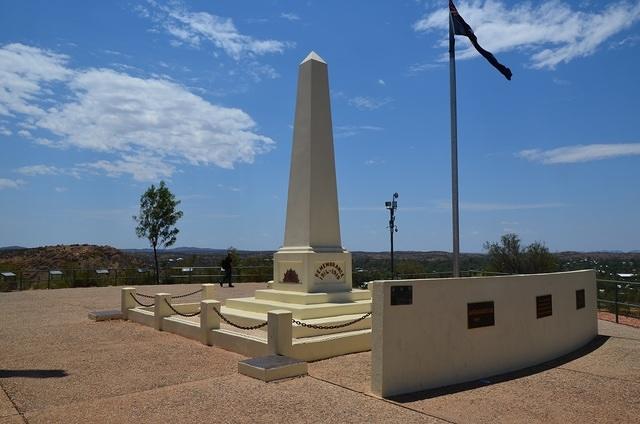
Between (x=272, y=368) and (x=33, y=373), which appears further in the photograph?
(x=33, y=373)

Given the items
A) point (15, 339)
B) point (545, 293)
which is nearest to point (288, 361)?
point (545, 293)

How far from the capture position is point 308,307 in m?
10.8

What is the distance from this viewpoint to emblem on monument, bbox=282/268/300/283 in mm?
11883

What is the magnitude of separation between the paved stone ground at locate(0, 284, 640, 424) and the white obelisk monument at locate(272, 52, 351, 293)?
3002 millimetres

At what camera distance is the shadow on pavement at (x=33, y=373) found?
25.2ft

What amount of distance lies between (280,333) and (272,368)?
104 centimetres

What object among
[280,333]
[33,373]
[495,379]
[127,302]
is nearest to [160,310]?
[127,302]

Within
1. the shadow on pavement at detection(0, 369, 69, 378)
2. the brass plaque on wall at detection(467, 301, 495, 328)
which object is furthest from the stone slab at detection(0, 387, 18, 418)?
the brass plaque on wall at detection(467, 301, 495, 328)

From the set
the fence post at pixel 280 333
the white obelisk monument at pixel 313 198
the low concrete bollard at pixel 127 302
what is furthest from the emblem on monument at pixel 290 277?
the low concrete bollard at pixel 127 302

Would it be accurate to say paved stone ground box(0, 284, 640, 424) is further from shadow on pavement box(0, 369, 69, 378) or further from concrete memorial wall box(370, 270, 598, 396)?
concrete memorial wall box(370, 270, 598, 396)

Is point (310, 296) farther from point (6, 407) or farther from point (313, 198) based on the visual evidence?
point (6, 407)

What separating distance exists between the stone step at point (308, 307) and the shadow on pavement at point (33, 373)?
420 cm

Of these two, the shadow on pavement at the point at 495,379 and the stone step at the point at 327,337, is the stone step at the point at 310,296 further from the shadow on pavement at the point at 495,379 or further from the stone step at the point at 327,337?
the shadow on pavement at the point at 495,379

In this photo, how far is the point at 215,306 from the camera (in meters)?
10.3
